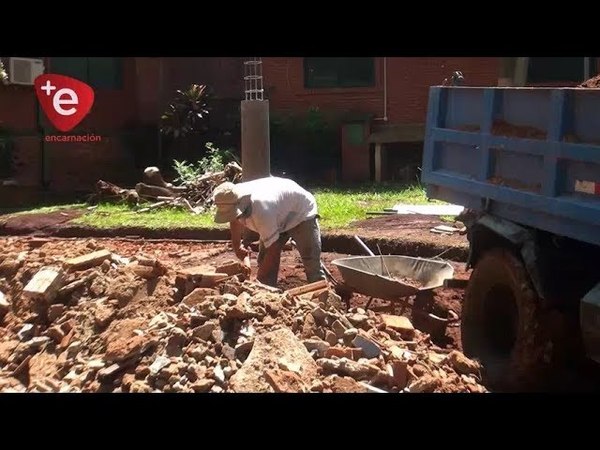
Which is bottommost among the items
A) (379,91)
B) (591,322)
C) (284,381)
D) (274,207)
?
(284,381)

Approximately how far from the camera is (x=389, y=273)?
8.16m

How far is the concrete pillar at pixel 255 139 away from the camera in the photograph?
Result: 1188 centimetres

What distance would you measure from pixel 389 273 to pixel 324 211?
4.44 metres

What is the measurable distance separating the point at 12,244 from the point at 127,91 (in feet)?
27.7

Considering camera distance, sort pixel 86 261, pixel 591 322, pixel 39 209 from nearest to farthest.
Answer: pixel 591 322 → pixel 86 261 → pixel 39 209

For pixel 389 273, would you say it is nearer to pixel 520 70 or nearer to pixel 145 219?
pixel 520 70

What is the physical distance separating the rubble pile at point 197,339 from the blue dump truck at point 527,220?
45 cm

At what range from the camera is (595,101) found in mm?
4977

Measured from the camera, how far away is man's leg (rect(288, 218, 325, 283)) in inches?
313

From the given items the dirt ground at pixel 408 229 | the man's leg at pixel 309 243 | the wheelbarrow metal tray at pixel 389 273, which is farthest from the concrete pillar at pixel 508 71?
the man's leg at pixel 309 243

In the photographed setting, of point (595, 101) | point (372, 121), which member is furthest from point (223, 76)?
point (595, 101)

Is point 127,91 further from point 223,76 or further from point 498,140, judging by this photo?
point 498,140

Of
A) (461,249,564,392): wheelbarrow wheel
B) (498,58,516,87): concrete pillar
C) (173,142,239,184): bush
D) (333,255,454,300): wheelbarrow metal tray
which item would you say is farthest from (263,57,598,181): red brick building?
(461,249,564,392): wheelbarrow wheel

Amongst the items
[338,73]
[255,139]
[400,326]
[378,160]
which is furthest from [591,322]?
[338,73]
